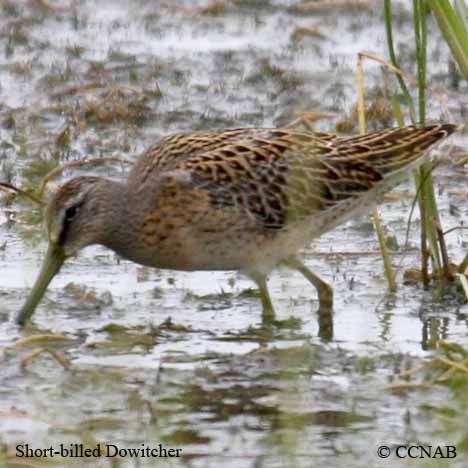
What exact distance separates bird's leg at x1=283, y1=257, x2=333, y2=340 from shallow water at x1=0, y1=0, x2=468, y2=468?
0.17ft

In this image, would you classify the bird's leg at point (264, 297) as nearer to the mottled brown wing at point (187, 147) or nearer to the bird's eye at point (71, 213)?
the mottled brown wing at point (187, 147)

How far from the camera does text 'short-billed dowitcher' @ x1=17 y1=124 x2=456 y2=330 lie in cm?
814

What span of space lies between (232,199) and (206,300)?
71cm

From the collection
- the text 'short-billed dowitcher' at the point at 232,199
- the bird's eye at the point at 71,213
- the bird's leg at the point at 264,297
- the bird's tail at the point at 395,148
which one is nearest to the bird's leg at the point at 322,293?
the text 'short-billed dowitcher' at the point at 232,199

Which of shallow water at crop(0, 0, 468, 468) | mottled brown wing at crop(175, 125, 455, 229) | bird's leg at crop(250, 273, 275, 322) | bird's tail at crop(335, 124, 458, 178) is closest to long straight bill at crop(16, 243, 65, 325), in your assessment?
shallow water at crop(0, 0, 468, 468)

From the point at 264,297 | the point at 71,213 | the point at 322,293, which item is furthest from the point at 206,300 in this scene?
the point at 71,213

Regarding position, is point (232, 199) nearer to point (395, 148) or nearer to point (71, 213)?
point (71, 213)

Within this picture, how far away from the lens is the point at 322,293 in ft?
28.0

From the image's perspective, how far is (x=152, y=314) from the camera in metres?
8.45

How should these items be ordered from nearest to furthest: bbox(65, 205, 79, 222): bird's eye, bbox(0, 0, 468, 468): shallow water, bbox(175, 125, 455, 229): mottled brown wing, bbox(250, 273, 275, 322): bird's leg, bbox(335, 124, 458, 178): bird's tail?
1. bbox(0, 0, 468, 468): shallow water
2. bbox(65, 205, 79, 222): bird's eye
3. bbox(175, 125, 455, 229): mottled brown wing
4. bbox(250, 273, 275, 322): bird's leg
5. bbox(335, 124, 458, 178): bird's tail

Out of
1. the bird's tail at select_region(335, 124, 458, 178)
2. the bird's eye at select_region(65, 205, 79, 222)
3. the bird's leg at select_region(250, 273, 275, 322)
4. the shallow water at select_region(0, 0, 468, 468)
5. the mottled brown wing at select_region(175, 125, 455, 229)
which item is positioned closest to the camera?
the shallow water at select_region(0, 0, 468, 468)

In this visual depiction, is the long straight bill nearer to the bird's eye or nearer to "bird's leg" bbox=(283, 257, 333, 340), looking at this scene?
the bird's eye

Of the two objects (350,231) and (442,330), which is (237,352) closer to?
(442,330)

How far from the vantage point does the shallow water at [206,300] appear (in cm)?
666
